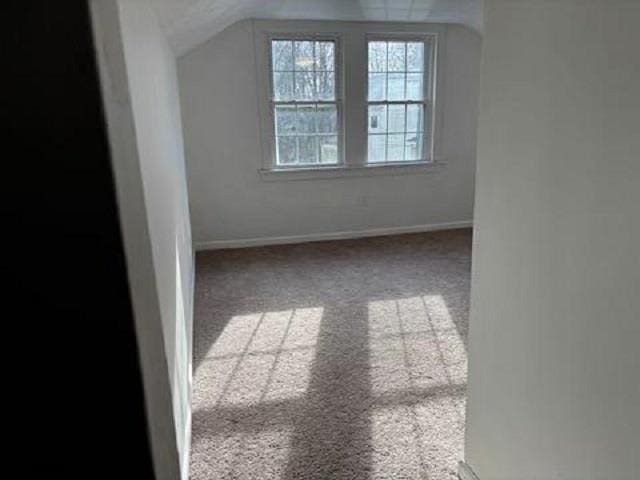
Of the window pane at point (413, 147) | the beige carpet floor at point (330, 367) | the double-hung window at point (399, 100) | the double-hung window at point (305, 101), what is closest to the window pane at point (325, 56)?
the double-hung window at point (305, 101)

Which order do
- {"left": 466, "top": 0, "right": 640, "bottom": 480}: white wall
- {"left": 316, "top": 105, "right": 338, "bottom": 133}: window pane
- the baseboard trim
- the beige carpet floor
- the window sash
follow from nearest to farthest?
1. {"left": 466, "top": 0, "right": 640, "bottom": 480}: white wall
2. the baseboard trim
3. the beige carpet floor
4. the window sash
5. {"left": 316, "top": 105, "right": 338, "bottom": 133}: window pane

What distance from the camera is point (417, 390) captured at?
7.49 ft

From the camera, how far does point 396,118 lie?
483cm

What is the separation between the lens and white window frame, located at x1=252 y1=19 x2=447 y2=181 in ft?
14.1

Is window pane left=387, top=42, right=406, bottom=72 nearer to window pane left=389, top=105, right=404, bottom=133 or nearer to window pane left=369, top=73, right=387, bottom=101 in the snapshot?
window pane left=369, top=73, right=387, bottom=101

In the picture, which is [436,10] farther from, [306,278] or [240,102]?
[306,278]

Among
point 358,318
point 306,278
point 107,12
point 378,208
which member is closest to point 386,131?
point 378,208

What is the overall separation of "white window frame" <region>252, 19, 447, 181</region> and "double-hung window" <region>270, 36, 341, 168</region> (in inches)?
1.7

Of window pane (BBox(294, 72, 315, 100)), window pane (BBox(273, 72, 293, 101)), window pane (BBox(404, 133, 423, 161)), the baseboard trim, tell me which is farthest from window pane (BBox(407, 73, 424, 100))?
the baseboard trim

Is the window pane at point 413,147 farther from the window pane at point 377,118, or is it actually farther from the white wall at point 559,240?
the white wall at point 559,240

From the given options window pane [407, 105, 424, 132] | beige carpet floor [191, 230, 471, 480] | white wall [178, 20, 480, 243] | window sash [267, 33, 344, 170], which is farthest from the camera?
window pane [407, 105, 424, 132]

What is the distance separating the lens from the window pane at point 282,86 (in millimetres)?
4438

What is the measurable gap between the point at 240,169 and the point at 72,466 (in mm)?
4072

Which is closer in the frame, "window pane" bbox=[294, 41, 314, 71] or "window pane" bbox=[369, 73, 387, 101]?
"window pane" bbox=[294, 41, 314, 71]
